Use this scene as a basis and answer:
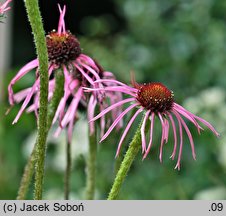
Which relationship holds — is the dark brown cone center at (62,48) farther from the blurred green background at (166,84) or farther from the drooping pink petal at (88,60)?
the blurred green background at (166,84)

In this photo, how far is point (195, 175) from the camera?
202 centimetres

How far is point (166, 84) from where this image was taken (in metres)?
2.29

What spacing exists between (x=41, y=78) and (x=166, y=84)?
1513 millimetres

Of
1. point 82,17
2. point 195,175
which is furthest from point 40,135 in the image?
point 82,17

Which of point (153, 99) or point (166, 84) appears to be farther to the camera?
point (166, 84)

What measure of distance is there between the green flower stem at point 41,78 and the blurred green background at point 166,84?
1.07 meters

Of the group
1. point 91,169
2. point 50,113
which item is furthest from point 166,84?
point 50,113

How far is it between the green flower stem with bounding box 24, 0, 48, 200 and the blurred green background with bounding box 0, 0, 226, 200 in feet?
3.50

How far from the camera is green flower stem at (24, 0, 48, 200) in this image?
2.57 feet

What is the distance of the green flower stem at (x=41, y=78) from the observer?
0.78 meters

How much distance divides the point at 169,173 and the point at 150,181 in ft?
0.33

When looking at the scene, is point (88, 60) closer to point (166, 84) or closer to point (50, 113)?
point (50, 113)

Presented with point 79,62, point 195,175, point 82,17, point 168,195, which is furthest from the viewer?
point 82,17

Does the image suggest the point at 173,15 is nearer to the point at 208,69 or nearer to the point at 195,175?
the point at 208,69
